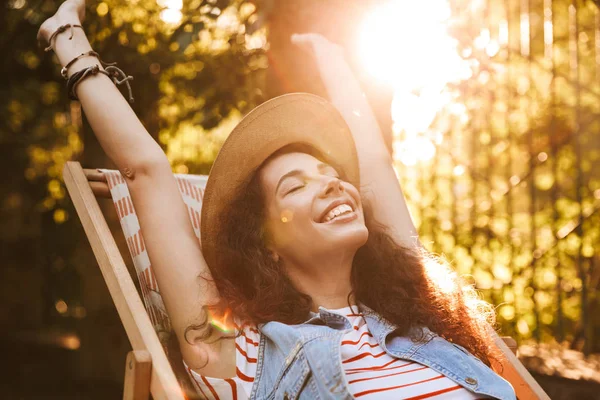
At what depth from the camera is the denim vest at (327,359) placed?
1.71m

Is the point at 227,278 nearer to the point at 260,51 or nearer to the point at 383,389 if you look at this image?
the point at 383,389

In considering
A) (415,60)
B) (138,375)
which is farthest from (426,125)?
(138,375)

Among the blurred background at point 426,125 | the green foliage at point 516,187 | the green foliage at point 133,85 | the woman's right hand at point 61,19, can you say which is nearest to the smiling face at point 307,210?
the woman's right hand at point 61,19

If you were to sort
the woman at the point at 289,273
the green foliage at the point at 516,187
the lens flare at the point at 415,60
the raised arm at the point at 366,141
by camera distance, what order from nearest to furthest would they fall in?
the woman at the point at 289,273 → the raised arm at the point at 366,141 → the lens flare at the point at 415,60 → the green foliage at the point at 516,187

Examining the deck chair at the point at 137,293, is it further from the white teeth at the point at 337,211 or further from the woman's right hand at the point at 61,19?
the white teeth at the point at 337,211

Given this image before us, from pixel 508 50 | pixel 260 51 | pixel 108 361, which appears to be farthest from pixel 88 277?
pixel 508 50

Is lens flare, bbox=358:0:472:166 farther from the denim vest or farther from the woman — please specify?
the denim vest

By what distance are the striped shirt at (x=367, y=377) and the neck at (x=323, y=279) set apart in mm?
146

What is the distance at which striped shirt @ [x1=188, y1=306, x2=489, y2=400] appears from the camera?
175 cm

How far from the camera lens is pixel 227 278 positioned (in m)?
1.99

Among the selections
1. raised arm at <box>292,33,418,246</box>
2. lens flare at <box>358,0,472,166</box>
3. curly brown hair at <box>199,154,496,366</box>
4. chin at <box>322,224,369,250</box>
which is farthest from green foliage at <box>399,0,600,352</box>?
chin at <box>322,224,369,250</box>

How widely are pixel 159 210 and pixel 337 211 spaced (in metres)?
0.54

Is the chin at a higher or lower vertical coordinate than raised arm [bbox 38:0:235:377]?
lower

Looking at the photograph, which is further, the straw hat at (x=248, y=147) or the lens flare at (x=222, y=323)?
the straw hat at (x=248, y=147)
